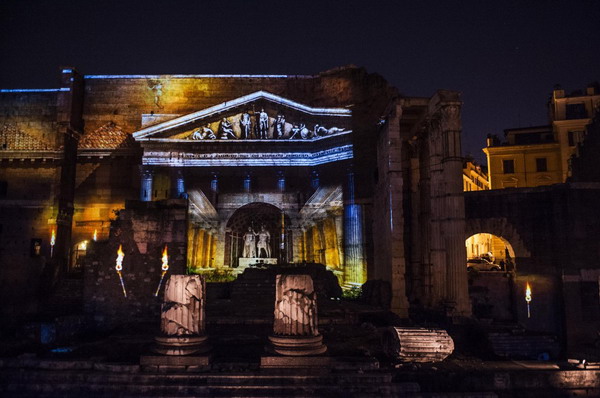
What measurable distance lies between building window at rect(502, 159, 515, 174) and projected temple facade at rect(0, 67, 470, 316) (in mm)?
16720

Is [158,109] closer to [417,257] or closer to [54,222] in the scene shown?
[54,222]

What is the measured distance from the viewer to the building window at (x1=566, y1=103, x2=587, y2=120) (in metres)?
32.5

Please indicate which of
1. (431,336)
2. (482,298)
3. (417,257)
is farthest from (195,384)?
(482,298)

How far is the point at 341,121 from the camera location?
76.6 ft

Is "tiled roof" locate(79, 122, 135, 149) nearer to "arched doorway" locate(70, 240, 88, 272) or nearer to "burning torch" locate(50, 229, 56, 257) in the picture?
"burning torch" locate(50, 229, 56, 257)

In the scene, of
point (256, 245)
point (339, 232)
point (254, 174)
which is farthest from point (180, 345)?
point (254, 174)

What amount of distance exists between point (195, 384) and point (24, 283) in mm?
19901

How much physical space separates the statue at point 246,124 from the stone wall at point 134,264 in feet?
35.1

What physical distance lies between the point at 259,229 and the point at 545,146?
23649mm

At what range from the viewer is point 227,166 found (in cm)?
2445

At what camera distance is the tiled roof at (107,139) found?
27.3 m

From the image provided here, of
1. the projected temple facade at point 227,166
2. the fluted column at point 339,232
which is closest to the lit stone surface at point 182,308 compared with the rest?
the projected temple facade at point 227,166

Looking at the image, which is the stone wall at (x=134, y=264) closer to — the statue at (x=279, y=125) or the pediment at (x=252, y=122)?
the pediment at (x=252, y=122)

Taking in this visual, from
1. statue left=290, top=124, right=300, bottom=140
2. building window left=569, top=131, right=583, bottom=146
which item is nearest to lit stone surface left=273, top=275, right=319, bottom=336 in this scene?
statue left=290, top=124, right=300, bottom=140
